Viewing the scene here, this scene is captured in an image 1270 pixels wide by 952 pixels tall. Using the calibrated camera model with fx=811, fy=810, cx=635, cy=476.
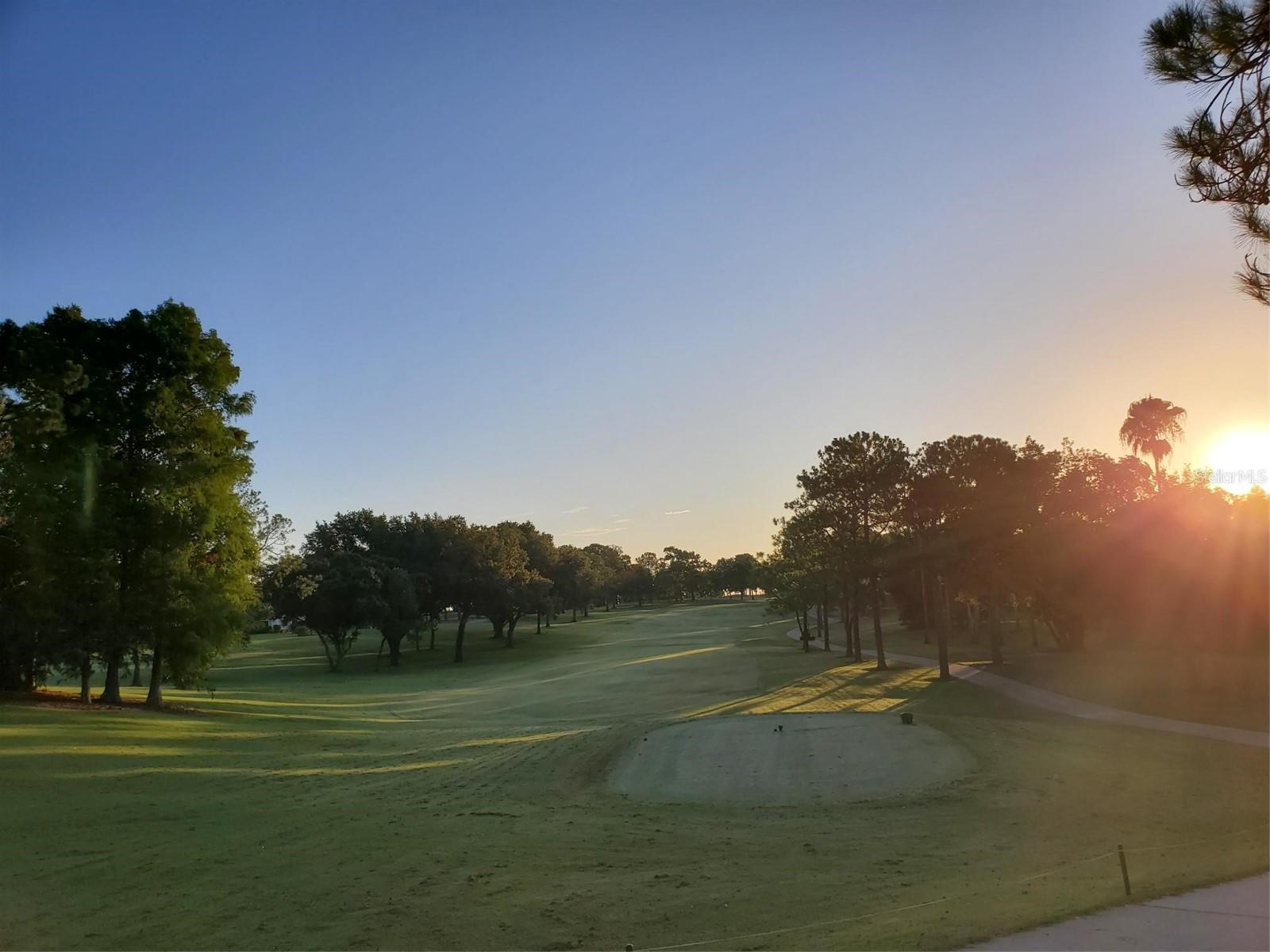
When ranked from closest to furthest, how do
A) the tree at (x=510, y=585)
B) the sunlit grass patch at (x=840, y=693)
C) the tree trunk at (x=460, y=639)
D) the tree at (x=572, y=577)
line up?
the sunlit grass patch at (x=840, y=693) < the tree trunk at (x=460, y=639) < the tree at (x=510, y=585) < the tree at (x=572, y=577)

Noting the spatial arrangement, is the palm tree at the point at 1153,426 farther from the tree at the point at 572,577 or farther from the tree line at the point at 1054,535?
the tree at the point at 572,577

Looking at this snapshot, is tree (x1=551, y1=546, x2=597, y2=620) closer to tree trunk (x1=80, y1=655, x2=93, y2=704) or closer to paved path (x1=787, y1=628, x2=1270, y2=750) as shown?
paved path (x1=787, y1=628, x2=1270, y2=750)

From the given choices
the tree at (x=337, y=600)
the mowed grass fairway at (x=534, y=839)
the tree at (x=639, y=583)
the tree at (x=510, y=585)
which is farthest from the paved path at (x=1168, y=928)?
the tree at (x=639, y=583)

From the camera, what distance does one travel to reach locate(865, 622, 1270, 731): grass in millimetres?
→ 27812

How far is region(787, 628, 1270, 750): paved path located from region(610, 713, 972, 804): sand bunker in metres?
9.24

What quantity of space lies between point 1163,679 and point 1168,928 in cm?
3283

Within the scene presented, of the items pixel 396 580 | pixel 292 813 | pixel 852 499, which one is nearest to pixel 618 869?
pixel 292 813

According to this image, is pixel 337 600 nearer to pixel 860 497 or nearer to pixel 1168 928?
pixel 860 497

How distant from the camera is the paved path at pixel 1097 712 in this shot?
76.5 feet

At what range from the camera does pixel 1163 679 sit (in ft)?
112

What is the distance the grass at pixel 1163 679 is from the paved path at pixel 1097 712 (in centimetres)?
73

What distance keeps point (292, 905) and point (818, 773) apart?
37.1 feet

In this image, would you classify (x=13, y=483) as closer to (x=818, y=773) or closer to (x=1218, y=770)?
(x=818, y=773)

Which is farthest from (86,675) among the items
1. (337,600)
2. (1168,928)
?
(337,600)
